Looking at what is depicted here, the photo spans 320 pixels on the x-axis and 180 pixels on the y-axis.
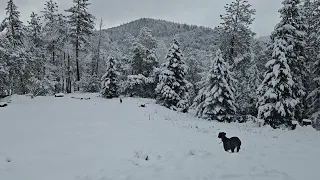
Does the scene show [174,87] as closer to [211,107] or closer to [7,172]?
[211,107]

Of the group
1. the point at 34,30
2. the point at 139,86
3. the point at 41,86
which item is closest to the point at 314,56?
the point at 139,86

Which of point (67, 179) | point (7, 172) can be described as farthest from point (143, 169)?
point (7, 172)

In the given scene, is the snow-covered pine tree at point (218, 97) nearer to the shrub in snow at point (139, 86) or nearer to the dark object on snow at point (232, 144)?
the dark object on snow at point (232, 144)

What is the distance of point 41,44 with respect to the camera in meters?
34.8

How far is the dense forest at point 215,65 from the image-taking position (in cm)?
1783

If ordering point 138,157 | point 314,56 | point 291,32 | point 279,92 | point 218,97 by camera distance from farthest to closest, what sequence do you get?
point 314,56, point 218,97, point 291,32, point 279,92, point 138,157

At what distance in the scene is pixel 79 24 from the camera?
31.8 metres

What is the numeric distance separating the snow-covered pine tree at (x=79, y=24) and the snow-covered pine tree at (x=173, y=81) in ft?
44.2

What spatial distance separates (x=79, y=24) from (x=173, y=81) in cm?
1599

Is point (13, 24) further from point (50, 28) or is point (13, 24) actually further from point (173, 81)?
point (173, 81)

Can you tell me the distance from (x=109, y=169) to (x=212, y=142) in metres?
4.17

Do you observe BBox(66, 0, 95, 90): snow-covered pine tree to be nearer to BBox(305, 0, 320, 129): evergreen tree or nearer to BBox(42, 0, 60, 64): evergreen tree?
BBox(42, 0, 60, 64): evergreen tree

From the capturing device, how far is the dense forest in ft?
58.5

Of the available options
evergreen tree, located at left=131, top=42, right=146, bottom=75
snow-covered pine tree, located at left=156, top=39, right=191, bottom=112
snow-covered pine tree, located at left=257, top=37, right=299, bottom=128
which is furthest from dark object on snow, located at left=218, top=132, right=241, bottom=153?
evergreen tree, located at left=131, top=42, right=146, bottom=75
